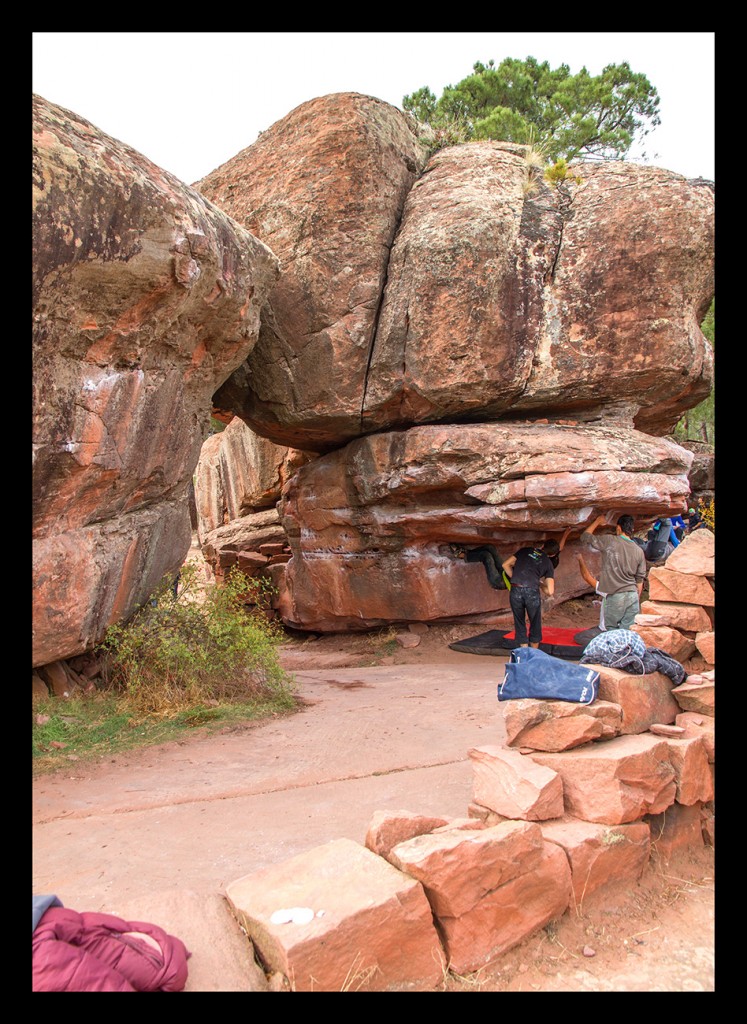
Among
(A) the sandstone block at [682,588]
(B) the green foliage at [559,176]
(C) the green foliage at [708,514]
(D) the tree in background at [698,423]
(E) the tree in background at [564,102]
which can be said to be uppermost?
(E) the tree in background at [564,102]

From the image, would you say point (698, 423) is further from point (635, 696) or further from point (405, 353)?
point (635, 696)

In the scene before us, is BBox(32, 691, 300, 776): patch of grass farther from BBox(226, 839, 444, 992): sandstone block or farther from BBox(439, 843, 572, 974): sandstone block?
BBox(439, 843, 572, 974): sandstone block

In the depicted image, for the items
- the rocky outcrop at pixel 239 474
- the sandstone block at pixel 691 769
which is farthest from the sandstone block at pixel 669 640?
the rocky outcrop at pixel 239 474

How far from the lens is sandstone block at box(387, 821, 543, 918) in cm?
296

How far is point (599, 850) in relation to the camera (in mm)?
3438

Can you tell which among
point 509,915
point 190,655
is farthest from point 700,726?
point 190,655

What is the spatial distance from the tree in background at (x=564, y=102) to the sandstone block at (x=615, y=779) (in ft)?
51.1

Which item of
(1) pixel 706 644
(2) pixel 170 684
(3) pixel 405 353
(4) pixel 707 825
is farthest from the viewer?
(3) pixel 405 353

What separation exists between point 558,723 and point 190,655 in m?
4.09

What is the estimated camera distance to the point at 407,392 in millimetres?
9375

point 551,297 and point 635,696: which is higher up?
point 551,297

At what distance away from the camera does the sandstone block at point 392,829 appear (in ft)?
10.6

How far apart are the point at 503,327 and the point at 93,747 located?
22.0 ft

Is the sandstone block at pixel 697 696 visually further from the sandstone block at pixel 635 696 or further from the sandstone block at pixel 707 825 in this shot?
the sandstone block at pixel 707 825
